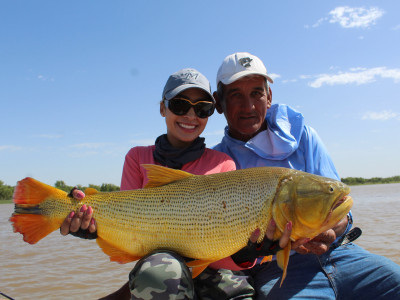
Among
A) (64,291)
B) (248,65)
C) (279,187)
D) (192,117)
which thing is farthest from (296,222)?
(64,291)

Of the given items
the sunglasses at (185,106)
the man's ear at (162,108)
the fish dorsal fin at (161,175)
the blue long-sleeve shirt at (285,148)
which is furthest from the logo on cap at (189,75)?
the fish dorsal fin at (161,175)

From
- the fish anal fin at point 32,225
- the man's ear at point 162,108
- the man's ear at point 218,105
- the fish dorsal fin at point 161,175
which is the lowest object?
the fish anal fin at point 32,225

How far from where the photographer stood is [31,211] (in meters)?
3.01

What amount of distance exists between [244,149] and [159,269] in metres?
2.23

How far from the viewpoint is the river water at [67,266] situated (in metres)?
5.91

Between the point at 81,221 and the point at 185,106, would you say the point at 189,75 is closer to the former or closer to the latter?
the point at 185,106

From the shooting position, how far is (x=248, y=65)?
419cm

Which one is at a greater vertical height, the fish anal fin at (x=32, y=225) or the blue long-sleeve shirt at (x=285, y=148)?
the blue long-sleeve shirt at (x=285, y=148)

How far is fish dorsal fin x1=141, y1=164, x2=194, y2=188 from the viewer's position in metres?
3.08

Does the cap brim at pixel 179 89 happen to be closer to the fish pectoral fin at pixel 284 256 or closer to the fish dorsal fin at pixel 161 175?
the fish dorsal fin at pixel 161 175

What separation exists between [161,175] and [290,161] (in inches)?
72.5

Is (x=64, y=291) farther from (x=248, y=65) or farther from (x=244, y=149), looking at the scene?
(x=248, y=65)

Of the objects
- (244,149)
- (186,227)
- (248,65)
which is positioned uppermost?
(248,65)

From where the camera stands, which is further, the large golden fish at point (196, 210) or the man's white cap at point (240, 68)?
the man's white cap at point (240, 68)
